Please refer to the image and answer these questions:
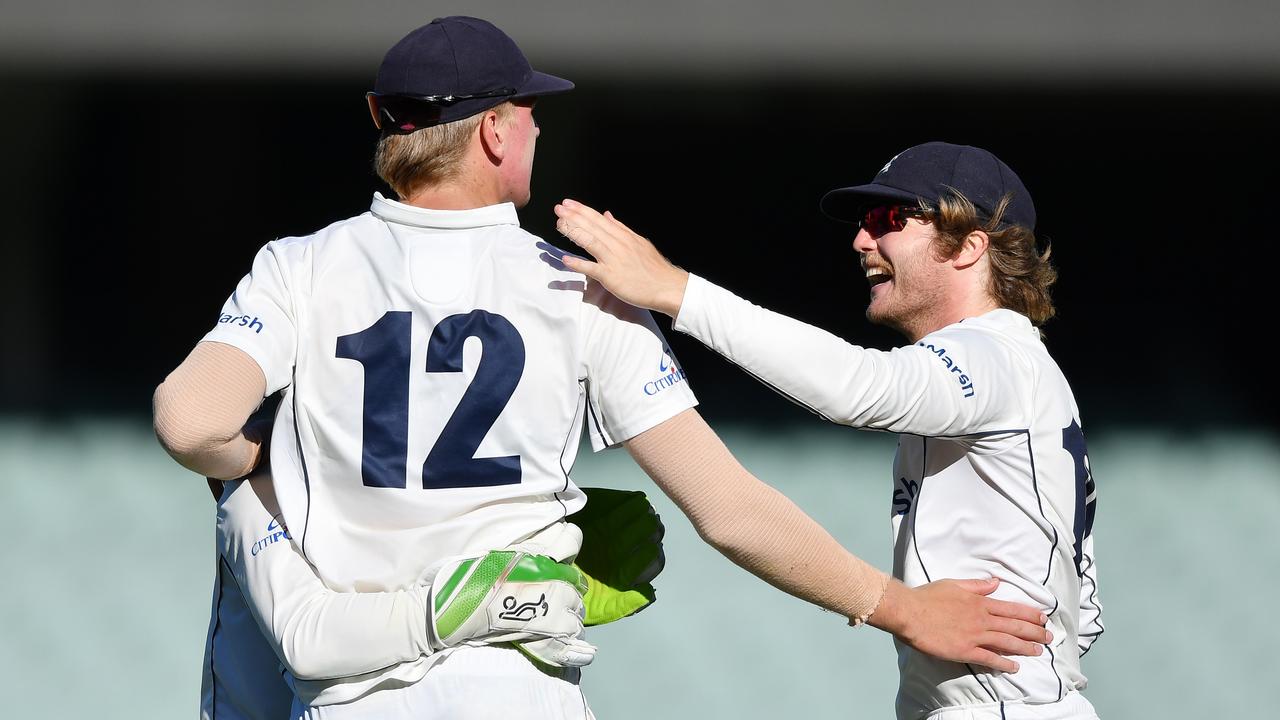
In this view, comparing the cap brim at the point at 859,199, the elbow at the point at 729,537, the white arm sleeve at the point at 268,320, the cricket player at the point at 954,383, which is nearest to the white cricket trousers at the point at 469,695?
the elbow at the point at 729,537

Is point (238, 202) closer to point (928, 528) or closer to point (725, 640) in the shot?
point (725, 640)

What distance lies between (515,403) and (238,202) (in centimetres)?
277

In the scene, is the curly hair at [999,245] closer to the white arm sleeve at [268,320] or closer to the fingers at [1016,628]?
the fingers at [1016,628]

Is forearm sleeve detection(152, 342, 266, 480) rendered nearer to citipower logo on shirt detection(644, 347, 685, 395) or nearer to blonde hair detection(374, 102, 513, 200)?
blonde hair detection(374, 102, 513, 200)

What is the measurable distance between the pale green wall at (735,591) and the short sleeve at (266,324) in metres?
2.32

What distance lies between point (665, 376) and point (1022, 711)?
837 millimetres

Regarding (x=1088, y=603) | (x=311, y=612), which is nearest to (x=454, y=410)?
(x=311, y=612)

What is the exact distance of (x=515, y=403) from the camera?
169cm

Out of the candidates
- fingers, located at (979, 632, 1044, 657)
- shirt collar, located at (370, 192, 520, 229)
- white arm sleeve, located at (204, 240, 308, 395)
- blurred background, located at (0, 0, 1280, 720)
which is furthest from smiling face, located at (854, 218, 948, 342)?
blurred background, located at (0, 0, 1280, 720)

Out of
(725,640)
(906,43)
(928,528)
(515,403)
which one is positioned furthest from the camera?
(725,640)

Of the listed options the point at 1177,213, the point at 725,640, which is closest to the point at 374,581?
the point at 725,640

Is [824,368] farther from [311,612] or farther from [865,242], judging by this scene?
[311,612]

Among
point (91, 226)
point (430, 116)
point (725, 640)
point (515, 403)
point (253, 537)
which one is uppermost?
point (430, 116)

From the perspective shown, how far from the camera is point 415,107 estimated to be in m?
1.80
